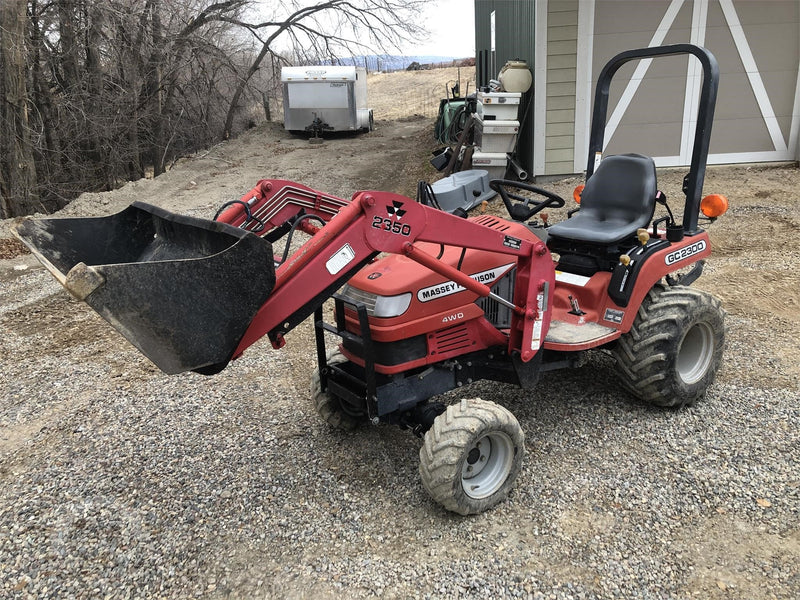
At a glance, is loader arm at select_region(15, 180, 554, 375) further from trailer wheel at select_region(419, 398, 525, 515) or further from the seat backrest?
the seat backrest

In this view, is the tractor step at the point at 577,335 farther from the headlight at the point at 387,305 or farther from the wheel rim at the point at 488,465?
the headlight at the point at 387,305

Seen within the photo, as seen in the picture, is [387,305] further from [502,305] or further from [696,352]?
[696,352]

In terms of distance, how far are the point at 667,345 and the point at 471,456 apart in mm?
1508

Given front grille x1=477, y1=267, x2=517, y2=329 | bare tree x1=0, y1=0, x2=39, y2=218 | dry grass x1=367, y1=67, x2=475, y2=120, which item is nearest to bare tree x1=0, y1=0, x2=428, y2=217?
bare tree x1=0, y1=0, x2=39, y2=218

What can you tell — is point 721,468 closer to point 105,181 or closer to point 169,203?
point 169,203

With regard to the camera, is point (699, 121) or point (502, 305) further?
point (699, 121)

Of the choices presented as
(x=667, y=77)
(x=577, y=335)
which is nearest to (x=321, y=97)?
(x=667, y=77)

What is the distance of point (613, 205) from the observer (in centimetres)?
430

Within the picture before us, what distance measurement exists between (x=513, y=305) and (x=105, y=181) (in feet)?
47.3

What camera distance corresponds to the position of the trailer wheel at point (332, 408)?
12.7 feet

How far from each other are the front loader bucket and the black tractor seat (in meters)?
2.21

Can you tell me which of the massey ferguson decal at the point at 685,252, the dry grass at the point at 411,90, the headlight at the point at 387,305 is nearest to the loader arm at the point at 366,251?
the headlight at the point at 387,305

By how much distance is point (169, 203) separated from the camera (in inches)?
469

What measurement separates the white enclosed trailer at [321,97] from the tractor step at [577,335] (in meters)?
14.9
